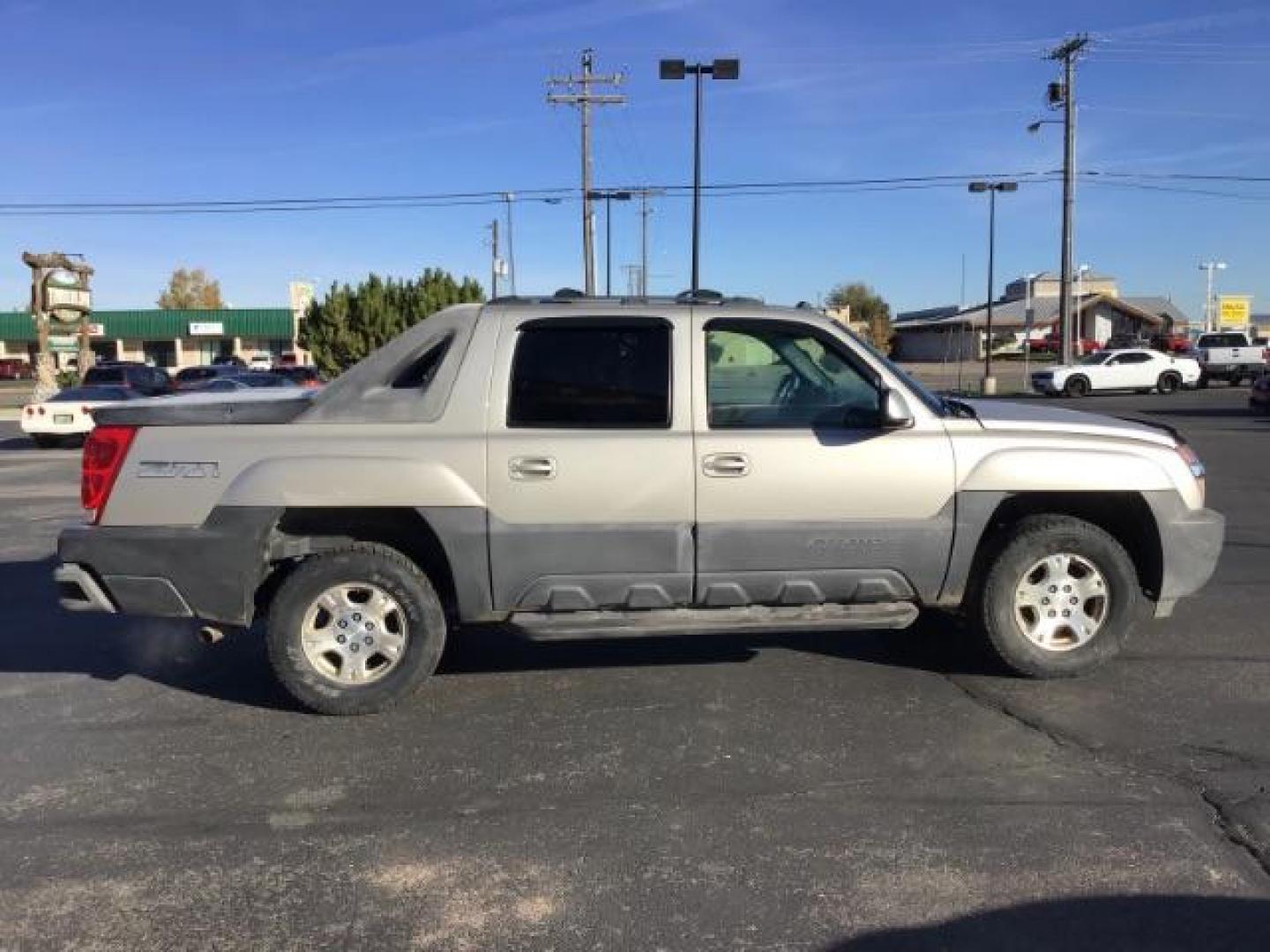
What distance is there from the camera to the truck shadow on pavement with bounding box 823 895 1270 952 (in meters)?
3.01

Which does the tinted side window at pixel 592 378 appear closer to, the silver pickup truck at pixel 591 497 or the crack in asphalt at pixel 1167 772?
the silver pickup truck at pixel 591 497

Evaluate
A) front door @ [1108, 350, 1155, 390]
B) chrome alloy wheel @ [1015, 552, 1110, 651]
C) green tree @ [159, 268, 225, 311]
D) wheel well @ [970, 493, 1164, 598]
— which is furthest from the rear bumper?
green tree @ [159, 268, 225, 311]

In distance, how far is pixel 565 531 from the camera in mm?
4793

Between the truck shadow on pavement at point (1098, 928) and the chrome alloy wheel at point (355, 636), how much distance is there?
2.57m

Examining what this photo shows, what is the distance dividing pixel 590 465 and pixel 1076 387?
37.7 metres

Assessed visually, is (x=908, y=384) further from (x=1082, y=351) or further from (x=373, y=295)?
(x=1082, y=351)

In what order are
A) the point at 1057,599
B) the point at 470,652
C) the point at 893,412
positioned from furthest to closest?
the point at 470,652 < the point at 1057,599 < the point at 893,412

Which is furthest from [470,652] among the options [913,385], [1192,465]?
[1192,465]

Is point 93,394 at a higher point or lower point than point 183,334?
lower

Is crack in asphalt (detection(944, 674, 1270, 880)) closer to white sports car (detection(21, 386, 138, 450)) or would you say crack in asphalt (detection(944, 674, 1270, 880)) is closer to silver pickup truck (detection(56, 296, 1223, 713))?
silver pickup truck (detection(56, 296, 1223, 713))

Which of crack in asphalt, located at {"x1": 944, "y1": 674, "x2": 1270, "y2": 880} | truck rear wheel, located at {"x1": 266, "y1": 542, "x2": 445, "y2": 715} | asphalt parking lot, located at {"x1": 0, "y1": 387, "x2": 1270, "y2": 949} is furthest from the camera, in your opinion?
truck rear wheel, located at {"x1": 266, "y1": 542, "x2": 445, "y2": 715}

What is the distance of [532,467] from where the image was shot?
187 inches

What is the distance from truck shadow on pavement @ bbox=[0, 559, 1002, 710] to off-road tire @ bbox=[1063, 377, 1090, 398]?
3507 cm

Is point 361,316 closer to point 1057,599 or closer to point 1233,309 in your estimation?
point 1057,599
